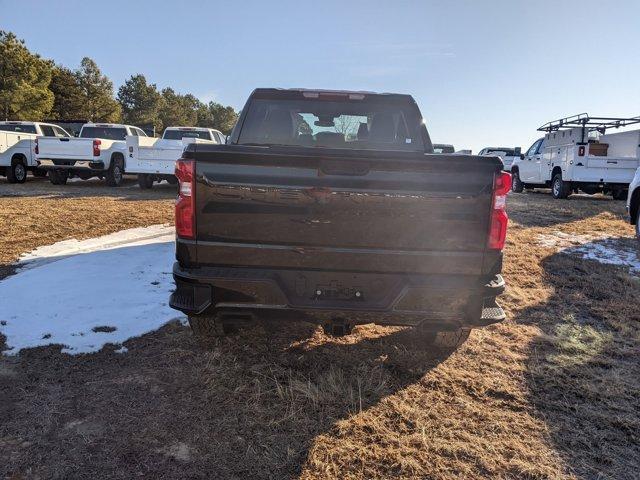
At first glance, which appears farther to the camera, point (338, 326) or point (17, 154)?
point (17, 154)

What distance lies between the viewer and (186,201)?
2.73 metres

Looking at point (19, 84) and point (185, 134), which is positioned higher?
point (19, 84)

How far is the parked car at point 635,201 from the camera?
791cm

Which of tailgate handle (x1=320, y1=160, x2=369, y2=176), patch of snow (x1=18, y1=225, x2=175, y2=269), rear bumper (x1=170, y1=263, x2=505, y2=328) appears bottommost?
patch of snow (x1=18, y1=225, x2=175, y2=269)

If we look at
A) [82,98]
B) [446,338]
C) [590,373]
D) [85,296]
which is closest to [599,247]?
[590,373]

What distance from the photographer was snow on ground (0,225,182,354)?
379 centimetres

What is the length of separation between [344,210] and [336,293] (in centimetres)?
49

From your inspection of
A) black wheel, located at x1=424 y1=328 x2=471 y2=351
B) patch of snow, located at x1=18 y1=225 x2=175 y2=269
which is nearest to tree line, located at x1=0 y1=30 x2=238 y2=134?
patch of snow, located at x1=18 y1=225 x2=175 y2=269

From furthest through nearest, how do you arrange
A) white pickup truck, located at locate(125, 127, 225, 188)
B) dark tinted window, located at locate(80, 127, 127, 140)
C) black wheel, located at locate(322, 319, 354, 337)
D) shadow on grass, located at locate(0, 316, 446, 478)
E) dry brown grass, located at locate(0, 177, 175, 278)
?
dark tinted window, located at locate(80, 127, 127, 140), white pickup truck, located at locate(125, 127, 225, 188), dry brown grass, located at locate(0, 177, 175, 278), black wheel, located at locate(322, 319, 354, 337), shadow on grass, located at locate(0, 316, 446, 478)

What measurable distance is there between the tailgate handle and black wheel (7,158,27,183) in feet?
52.4

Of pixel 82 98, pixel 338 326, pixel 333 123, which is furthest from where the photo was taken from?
pixel 82 98

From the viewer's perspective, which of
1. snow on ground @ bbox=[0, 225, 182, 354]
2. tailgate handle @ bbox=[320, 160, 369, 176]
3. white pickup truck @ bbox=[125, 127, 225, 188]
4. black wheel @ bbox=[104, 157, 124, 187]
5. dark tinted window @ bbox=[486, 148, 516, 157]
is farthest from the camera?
dark tinted window @ bbox=[486, 148, 516, 157]

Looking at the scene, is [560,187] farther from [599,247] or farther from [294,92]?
[294,92]

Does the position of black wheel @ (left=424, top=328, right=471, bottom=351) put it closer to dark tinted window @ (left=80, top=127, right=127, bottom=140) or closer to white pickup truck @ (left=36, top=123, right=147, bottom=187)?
white pickup truck @ (left=36, top=123, right=147, bottom=187)
